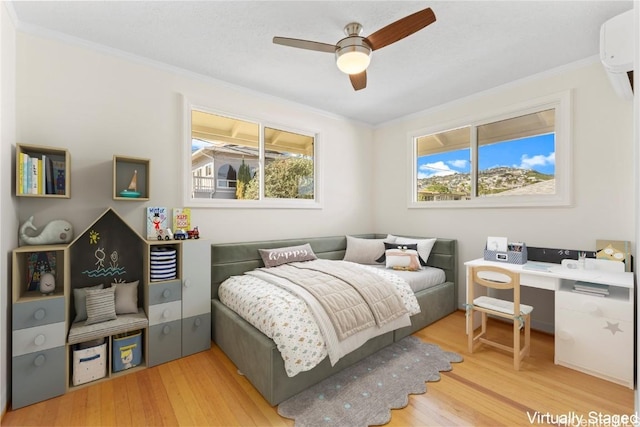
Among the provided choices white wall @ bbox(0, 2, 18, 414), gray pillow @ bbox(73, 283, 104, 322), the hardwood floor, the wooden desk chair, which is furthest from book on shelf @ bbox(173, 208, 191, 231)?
the wooden desk chair

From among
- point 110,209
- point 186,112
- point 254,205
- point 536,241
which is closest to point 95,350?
point 110,209

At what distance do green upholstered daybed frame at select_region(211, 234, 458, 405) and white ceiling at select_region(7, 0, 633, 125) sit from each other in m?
1.85

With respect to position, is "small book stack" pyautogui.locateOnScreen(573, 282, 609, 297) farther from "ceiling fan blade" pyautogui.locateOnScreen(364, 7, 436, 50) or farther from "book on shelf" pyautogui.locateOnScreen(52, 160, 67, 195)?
"book on shelf" pyautogui.locateOnScreen(52, 160, 67, 195)

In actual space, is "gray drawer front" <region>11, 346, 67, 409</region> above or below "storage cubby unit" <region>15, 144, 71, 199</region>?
below

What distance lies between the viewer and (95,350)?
2092 millimetres

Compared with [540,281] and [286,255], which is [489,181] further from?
[286,255]

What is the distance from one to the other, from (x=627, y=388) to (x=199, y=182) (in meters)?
3.97

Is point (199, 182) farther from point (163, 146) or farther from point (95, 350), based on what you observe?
point (95, 350)

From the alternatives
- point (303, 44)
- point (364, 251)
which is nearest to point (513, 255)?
point (364, 251)

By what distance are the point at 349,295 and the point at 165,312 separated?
1561 millimetres

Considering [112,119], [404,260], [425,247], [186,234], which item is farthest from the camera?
[425,247]

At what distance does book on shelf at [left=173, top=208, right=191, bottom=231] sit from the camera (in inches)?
110

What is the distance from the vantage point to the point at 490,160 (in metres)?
3.42

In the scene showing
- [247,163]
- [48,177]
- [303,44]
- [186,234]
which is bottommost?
A: [186,234]
